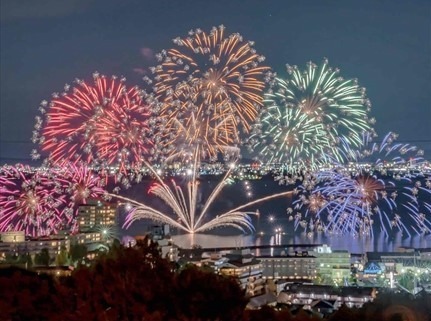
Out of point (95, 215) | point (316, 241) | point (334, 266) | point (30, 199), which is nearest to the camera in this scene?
point (30, 199)

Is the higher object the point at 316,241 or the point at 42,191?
the point at 42,191

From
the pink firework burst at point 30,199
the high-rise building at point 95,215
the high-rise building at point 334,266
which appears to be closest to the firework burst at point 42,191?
the pink firework burst at point 30,199

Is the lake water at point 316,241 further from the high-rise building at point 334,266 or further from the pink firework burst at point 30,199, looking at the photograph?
the pink firework burst at point 30,199

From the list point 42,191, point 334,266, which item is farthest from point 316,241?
point 42,191

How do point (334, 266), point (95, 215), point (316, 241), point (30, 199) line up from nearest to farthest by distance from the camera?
1. point (30, 199)
2. point (334, 266)
3. point (95, 215)
4. point (316, 241)

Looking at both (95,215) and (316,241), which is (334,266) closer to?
(316,241)

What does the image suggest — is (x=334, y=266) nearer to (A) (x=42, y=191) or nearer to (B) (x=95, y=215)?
(A) (x=42, y=191)

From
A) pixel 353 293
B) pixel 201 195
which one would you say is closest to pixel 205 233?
pixel 201 195

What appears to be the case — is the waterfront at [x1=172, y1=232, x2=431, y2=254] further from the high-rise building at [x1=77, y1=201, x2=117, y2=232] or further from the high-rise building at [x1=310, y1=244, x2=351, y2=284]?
the high-rise building at [x1=310, y1=244, x2=351, y2=284]

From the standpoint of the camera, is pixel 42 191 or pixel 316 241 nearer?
pixel 42 191

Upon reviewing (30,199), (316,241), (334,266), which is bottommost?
(334,266)
